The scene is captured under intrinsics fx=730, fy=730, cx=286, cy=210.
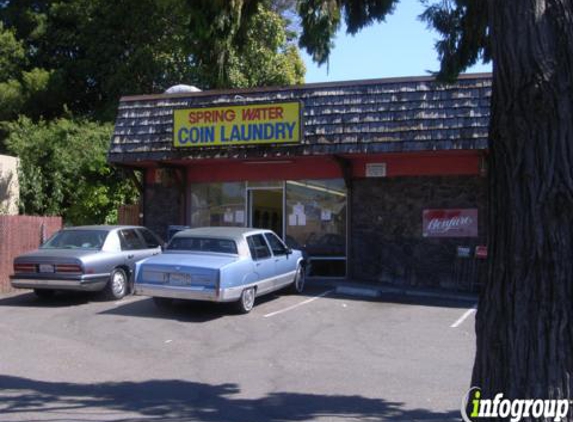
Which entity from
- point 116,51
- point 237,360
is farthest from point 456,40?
point 116,51

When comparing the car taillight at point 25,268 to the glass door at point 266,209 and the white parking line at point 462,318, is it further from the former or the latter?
the white parking line at point 462,318

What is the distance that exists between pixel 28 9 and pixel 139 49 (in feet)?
21.1

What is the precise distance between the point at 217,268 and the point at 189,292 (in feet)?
2.08

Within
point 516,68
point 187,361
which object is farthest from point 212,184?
point 516,68

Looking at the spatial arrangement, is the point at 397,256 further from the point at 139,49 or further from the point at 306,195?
the point at 139,49

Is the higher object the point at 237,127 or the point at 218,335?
the point at 237,127

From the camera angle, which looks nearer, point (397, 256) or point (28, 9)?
point (397, 256)

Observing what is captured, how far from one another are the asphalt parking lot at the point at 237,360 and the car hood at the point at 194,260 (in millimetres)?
936

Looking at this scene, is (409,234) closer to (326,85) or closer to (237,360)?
(326,85)

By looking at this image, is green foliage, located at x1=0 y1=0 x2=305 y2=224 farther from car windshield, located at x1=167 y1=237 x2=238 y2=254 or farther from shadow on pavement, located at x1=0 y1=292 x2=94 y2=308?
car windshield, located at x1=167 y1=237 x2=238 y2=254

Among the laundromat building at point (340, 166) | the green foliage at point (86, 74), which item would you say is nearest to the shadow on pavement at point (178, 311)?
the laundromat building at point (340, 166)

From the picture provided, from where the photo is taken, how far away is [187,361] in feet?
30.4

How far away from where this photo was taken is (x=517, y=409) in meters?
4.35

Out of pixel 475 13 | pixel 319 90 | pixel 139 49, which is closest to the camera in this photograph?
pixel 475 13
